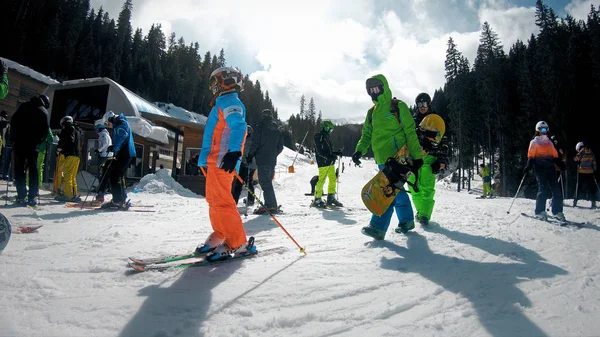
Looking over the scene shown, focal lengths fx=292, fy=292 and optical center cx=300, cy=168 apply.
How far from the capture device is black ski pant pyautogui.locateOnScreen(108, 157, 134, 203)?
6.69 metres

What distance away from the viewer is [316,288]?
2170 mm

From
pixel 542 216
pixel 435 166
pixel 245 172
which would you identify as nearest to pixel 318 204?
pixel 245 172

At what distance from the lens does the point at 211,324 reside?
1.67 meters

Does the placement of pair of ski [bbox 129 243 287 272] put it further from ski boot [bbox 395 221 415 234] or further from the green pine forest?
the green pine forest

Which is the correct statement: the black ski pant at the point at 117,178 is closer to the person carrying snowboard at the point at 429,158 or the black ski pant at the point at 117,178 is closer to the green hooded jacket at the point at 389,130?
the green hooded jacket at the point at 389,130

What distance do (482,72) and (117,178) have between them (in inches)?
1614

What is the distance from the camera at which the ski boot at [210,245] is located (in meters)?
3.03

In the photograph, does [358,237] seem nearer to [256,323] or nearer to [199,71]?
[256,323]

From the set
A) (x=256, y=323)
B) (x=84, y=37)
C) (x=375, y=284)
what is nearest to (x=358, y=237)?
(x=375, y=284)

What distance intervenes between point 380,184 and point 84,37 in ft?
236

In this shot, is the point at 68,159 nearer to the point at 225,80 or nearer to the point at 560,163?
the point at 225,80

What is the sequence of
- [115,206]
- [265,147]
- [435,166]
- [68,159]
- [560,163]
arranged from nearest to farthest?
[435,166], [560,163], [115,206], [265,147], [68,159]

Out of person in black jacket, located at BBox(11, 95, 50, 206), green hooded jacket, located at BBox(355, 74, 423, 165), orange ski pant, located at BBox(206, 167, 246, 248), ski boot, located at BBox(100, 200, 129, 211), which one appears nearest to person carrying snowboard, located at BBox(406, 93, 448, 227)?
green hooded jacket, located at BBox(355, 74, 423, 165)

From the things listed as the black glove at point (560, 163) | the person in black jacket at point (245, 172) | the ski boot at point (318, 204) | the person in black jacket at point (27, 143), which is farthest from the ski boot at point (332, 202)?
the person in black jacket at point (27, 143)
